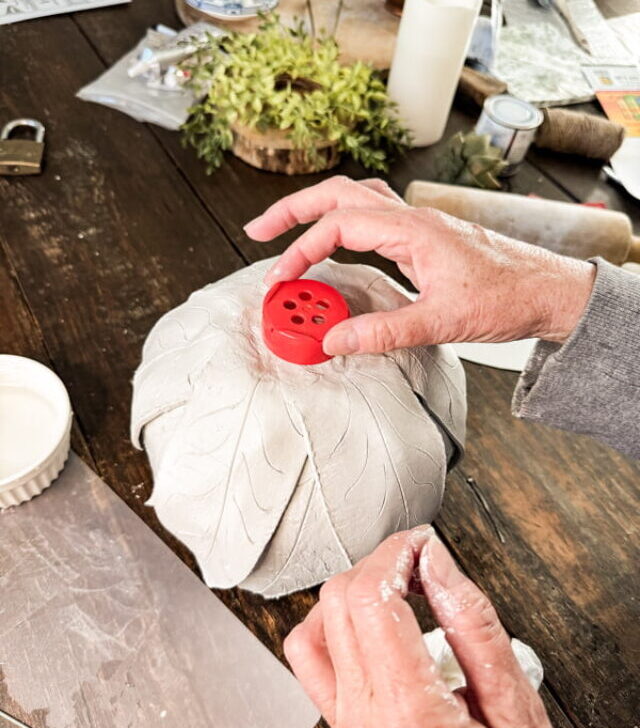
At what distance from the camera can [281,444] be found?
2.24ft

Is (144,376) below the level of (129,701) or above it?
above

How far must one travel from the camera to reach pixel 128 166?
1278 mm

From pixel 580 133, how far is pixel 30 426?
47.4 inches

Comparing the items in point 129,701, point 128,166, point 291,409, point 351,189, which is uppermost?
point 351,189

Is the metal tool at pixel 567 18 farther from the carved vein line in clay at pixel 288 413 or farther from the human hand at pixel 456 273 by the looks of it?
the carved vein line in clay at pixel 288 413

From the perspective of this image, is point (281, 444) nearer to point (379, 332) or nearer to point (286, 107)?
point (379, 332)

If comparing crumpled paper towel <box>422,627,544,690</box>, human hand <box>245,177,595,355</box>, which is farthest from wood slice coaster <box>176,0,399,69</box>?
crumpled paper towel <box>422,627,544,690</box>

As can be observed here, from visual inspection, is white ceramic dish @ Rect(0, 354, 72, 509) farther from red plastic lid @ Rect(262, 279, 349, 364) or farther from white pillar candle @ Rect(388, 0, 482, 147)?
white pillar candle @ Rect(388, 0, 482, 147)

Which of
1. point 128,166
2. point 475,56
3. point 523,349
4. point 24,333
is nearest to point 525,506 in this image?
point 523,349

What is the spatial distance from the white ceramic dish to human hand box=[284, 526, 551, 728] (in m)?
0.41

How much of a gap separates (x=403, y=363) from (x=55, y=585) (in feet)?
1.59

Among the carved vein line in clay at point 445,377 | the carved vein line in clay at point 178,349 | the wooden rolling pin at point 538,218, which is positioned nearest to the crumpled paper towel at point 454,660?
the carved vein line in clay at point 445,377

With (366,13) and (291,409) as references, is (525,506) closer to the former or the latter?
(291,409)

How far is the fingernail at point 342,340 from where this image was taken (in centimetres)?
68
